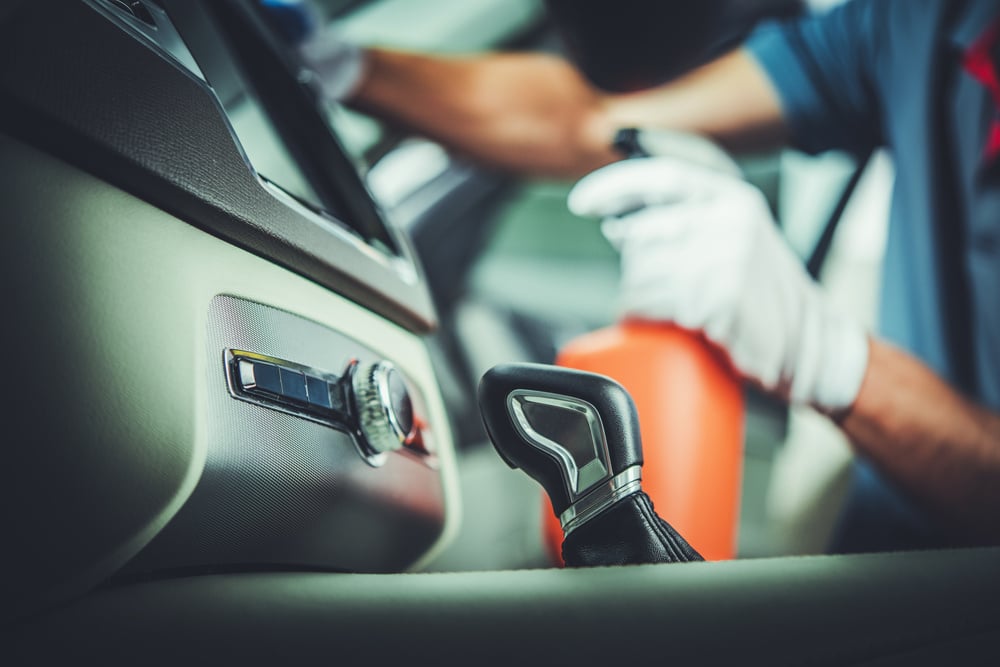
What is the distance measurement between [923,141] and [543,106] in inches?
24.6

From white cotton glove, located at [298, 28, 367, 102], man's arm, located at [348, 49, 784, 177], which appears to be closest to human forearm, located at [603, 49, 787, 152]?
man's arm, located at [348, 49, 784, 177]

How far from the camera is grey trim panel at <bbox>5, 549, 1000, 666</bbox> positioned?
266 mm

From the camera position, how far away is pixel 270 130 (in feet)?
1.78

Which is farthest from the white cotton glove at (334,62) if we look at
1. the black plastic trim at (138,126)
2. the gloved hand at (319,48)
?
the black plastic trim at (138,126)

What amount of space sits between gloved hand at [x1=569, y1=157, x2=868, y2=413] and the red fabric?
384mm

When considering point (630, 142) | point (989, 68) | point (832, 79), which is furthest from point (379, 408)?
point (832, 79)

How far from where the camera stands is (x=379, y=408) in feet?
1.36

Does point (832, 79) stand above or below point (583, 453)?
above

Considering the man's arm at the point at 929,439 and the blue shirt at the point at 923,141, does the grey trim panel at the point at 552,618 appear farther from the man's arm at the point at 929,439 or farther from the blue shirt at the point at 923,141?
the blue shirt at the point at 923,141

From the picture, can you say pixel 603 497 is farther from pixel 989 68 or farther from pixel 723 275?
pixel 989 68

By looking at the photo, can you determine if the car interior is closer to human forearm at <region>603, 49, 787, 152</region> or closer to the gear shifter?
the gear shifter

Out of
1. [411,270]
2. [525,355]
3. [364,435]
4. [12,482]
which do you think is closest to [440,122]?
[525,355]

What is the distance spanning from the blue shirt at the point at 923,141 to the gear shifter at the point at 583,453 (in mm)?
768

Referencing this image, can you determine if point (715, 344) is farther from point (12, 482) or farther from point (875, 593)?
point (12, 482)
